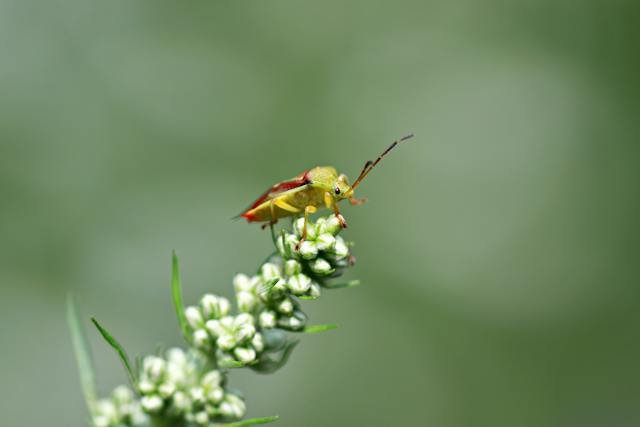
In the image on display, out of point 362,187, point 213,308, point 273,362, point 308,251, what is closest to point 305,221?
point 308,251

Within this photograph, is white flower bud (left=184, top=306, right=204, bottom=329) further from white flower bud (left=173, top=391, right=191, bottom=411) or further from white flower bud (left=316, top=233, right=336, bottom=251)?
white flower bud (left=316, top=233, right=336, bottom=251)

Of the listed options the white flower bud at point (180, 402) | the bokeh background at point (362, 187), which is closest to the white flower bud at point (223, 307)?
the white flower bud at point (180, 402)

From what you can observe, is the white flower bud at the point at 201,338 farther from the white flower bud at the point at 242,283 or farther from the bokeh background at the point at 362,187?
the bokeh background at the point at 362,187

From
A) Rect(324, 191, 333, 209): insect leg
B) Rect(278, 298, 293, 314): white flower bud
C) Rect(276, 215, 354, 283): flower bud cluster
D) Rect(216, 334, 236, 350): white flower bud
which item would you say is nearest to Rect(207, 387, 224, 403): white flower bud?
Rect(216, 334, 236, 350): white flower bud

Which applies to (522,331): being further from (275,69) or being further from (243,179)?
(275,69)

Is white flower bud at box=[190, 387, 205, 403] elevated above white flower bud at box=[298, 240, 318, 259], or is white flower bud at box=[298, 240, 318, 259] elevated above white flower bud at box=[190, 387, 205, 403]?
white flower bud at box=[298, 240, 318, 259]

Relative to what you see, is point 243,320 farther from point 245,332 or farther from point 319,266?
point 319,266
